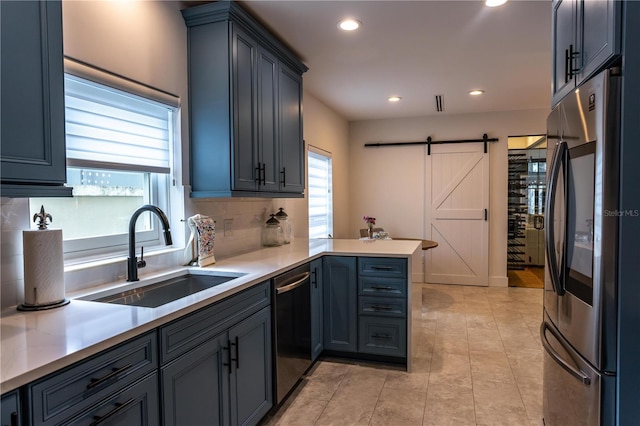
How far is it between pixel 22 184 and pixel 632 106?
6.55ft

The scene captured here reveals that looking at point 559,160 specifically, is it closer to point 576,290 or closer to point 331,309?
point 576,290

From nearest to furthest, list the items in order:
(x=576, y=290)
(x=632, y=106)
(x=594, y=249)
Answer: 1. (x=632, y=106)
2. (x=594, y=249)
3. (x=576, y=290)

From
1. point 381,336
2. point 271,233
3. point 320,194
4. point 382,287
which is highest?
point 320,194

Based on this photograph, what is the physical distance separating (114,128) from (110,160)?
17 centimetres

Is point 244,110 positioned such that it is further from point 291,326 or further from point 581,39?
point 581,39

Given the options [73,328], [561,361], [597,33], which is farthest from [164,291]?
[597,33]

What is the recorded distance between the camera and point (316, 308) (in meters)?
2.97

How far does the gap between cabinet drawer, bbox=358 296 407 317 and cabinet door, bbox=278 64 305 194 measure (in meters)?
1.12

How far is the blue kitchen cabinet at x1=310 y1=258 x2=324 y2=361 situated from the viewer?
2.89 metres

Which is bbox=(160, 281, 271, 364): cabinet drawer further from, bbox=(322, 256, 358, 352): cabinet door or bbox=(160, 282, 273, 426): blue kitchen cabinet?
bbox=(322, 256, 358, 352): cabinet door

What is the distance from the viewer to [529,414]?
2355 millimetres

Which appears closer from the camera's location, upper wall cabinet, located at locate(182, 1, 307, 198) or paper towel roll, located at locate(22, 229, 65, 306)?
paper towel roll, located at locate(22, 229, 65, 306)

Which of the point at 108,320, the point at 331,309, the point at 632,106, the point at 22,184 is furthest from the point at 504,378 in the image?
the point at 22,184

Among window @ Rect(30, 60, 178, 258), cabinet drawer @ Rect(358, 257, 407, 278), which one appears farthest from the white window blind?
cabinet drawer @ Rect(358, 257, 407, 278)
